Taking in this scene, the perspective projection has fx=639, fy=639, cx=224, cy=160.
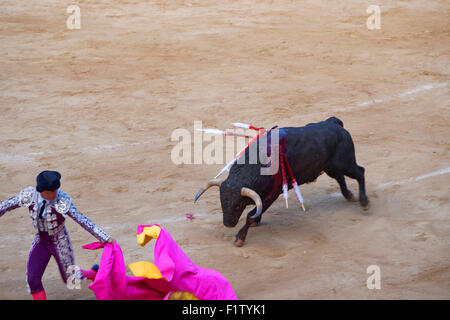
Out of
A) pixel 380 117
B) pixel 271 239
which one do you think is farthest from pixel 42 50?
pixel 271 239

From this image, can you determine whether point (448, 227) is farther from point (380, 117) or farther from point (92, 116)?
point (92, 116)

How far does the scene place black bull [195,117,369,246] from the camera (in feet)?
19.2

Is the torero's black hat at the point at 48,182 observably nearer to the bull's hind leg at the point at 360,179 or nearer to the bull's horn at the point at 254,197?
the bull's horn at the point at 254,197

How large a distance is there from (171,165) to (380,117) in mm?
3144

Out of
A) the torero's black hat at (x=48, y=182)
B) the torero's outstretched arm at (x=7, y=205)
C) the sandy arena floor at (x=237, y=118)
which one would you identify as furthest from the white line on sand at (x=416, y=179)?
the torero's outstretched arm at (x=7, y=205)

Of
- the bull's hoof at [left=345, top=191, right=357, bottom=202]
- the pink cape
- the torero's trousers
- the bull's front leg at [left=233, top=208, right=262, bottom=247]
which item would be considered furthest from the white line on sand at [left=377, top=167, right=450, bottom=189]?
the torero's trousers

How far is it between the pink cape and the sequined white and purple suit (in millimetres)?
194

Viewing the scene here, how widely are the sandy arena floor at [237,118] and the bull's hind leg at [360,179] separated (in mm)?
133

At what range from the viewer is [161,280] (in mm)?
4637

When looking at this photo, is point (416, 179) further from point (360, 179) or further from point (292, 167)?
point (292, 167)

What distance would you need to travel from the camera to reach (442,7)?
43.8 feet

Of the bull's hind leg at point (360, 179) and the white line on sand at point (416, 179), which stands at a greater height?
the bull's hind leg at point (360, 179)

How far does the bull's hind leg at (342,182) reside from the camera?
21.2 ft

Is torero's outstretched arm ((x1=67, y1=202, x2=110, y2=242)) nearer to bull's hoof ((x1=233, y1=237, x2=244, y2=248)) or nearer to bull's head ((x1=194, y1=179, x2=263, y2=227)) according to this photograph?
bull's head ((x1=194, y1=179, x2=263, y2=227))
